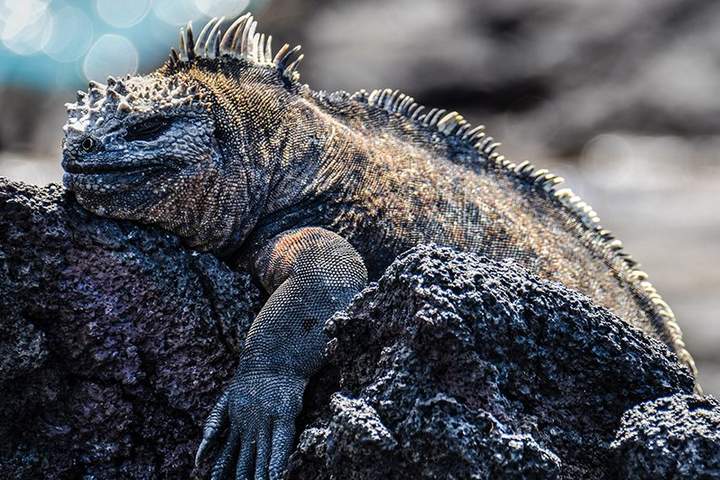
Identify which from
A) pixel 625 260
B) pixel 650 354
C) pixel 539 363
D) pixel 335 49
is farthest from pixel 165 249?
pixel 335 49

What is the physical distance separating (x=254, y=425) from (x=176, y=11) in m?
14.4

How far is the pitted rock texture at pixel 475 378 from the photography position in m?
2.66

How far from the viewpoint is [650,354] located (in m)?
3.01

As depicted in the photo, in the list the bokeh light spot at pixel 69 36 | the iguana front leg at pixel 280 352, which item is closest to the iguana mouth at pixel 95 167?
the iguana front leg at pixel 280 352

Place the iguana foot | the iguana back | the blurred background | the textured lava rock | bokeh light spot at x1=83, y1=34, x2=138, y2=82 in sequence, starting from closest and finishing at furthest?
the textured lava rock → the iguana foot → the iguana back → the blurred background → bokeh light spot at x1=83, y1=34, x2=138, y2=82

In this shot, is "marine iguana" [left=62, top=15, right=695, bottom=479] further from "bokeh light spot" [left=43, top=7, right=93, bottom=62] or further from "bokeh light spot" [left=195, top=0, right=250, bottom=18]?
"bokeh light spot" [left=43, top=7, right=93, bottom=62]

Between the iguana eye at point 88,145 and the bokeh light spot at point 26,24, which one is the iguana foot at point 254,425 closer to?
the iguana eye at point 88,145

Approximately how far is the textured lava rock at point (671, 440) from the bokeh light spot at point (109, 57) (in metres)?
13.4

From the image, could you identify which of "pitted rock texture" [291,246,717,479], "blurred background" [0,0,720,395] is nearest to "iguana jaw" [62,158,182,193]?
"pitted rock texture" [291,246,717,479]

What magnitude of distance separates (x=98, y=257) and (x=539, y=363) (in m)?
1.66

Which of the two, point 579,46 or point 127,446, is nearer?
point 127,446

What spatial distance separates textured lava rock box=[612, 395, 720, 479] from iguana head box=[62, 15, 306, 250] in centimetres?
193

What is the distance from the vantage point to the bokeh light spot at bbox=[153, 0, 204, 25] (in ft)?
54.0

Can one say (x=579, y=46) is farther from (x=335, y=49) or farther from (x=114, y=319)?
(x=114, y=319)
